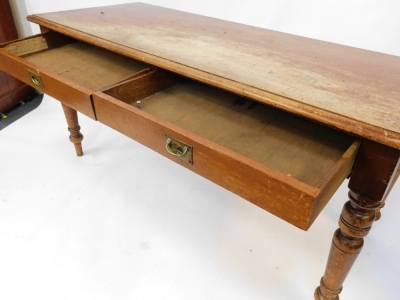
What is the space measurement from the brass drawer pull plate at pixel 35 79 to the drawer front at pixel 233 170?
0.22m

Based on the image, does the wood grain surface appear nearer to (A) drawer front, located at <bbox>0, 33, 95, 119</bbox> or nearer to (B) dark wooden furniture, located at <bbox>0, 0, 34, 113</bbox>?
(A) drawer front, located at <bbox>0, 33, 95, 119</bbox>

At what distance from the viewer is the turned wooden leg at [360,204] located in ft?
1.88

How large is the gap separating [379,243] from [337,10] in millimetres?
771

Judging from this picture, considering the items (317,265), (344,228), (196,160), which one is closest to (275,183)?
(196,160)

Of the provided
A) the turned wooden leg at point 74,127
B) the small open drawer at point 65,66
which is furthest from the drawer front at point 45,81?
the turned wooden leg at point 74,127

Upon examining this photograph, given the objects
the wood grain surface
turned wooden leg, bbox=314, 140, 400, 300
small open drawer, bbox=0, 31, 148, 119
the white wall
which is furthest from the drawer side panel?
the white wall

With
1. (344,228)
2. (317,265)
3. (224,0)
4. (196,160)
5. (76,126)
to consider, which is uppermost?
(224,0)

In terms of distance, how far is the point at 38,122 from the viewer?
64.8 inches

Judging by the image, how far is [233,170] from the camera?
570 mm

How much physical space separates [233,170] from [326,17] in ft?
2.92

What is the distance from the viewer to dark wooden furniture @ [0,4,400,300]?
56 cm

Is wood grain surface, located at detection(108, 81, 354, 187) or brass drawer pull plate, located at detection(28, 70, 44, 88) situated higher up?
brass drawer pull plate, located at detection(28, 70, 44, 88)

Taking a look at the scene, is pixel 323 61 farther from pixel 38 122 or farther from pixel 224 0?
pixel 38 122

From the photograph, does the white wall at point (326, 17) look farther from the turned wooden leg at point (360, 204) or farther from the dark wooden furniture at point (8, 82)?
the dark wooden furniture at point (8, 82)
